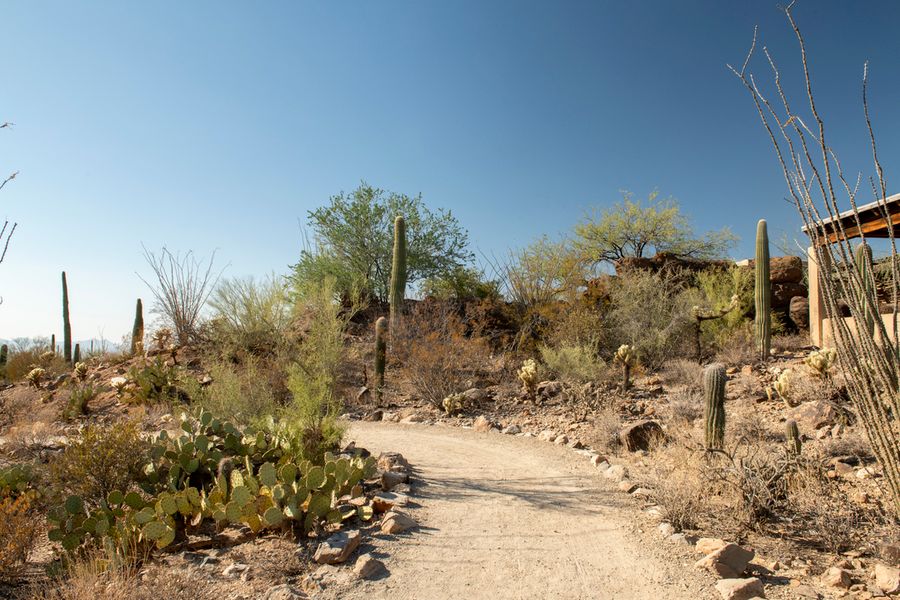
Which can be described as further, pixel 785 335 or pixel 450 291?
pixel 450 291

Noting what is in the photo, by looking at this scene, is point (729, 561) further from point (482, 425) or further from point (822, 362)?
point (822, 362)

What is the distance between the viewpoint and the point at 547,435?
8.16 meters

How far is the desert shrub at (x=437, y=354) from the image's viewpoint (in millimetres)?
11062

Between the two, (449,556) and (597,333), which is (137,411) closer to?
(449,556)

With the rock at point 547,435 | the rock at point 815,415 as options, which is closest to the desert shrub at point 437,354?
the rock at point 547,435

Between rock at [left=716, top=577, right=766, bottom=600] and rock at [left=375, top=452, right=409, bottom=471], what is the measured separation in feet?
11.1

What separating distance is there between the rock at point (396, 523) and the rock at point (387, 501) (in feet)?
0.70

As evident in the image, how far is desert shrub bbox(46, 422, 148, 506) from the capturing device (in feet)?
16.0

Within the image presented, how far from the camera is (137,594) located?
3080mm

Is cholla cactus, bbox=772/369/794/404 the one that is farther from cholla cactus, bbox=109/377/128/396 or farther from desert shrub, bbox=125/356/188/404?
cholla cactus, bbox=109/377/128/396

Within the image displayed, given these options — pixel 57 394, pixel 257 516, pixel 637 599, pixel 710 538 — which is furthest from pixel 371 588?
pixel 57 394

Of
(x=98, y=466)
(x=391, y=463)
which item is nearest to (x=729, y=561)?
(x=391, y=463)

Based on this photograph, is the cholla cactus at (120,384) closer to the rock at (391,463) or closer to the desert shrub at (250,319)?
the desert shrub at (250,319)

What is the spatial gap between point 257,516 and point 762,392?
27.2 ft
